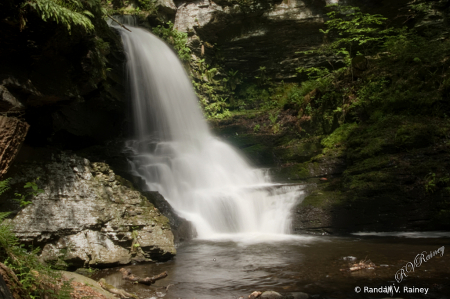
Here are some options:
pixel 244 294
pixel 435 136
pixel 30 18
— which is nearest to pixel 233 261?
pixel 244 294

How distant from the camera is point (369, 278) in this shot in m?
4.44

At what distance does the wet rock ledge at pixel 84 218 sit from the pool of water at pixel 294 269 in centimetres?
42

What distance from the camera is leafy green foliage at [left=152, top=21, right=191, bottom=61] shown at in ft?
54.6

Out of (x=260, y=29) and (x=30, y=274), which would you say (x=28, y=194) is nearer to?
(x=30, y=274)

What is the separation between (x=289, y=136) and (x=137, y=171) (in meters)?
7.32

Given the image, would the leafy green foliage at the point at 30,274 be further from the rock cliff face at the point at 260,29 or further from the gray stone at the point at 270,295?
the rock cliff face at the point at 260,29

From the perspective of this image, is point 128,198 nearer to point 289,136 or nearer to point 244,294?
point 244,294

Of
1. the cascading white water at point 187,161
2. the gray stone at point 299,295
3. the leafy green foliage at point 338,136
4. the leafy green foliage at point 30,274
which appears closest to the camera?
the leafy green foliage at point 30,274

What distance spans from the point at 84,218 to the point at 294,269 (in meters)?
4.10

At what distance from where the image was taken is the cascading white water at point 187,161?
900 cm

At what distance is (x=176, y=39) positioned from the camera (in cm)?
1678

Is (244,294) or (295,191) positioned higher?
(295,191)

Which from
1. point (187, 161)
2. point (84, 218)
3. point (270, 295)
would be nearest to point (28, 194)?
point (84, 218)

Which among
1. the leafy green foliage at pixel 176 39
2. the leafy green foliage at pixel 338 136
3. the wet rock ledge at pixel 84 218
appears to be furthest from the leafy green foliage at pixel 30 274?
the leafy green foliage at pixel 176 39
